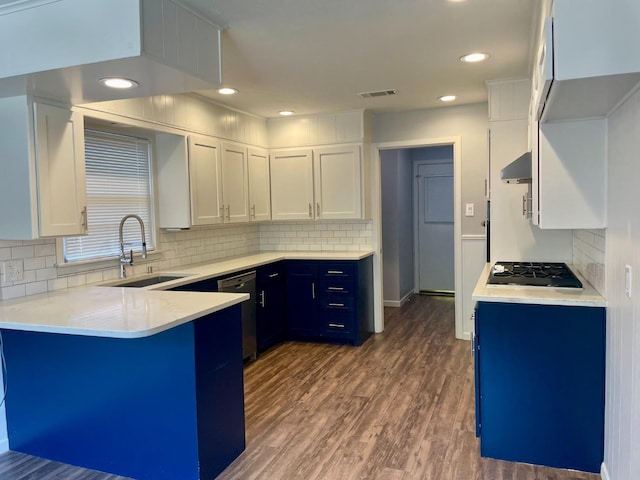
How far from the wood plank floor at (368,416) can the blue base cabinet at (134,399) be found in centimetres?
27

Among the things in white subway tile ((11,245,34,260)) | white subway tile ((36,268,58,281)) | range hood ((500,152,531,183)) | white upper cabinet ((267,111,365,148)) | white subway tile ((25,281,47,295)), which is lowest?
white subway tile ((25,281,47,295))

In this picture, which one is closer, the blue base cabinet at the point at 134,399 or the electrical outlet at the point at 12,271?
the blue base cabinet at the point at 134,399

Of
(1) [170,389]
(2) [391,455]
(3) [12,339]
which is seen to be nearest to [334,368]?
(2) [391,455]

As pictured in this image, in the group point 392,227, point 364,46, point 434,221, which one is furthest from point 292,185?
point 434,221

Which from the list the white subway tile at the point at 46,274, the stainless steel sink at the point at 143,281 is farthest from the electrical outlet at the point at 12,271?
the stainless steel sink at the point at 143,281

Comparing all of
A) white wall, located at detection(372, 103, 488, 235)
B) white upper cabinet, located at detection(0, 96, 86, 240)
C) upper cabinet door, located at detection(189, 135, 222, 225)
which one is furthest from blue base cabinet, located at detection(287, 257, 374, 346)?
white upper cabinet, located at detection(0, 96, 86, 240)

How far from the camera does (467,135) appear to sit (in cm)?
474

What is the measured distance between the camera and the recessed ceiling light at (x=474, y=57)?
3.18m

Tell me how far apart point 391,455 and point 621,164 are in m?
1.85

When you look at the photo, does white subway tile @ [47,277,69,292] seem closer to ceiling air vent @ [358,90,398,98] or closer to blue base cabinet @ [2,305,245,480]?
blue base cabinet @ [2,305,245,480]

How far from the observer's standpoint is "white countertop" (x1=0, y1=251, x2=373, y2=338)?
201cm

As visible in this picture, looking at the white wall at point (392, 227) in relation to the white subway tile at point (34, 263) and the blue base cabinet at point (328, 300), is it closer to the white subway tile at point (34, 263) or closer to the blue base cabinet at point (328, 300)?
the blue base cabinet at point (328, 300)

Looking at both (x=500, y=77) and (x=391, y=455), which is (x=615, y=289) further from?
(x=500, y=77)

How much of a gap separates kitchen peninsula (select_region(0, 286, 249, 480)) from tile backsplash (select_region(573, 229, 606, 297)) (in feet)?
6.10
